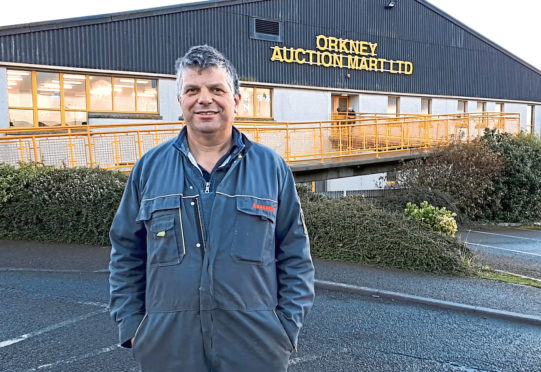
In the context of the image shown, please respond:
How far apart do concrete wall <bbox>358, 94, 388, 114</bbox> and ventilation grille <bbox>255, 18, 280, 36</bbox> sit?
531 centimetres

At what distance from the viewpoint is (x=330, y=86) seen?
2125cm

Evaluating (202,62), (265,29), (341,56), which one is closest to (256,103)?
(265,29)

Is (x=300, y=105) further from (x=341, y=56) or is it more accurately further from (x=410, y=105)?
(x=410, y=105)

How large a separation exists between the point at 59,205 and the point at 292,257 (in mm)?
7851

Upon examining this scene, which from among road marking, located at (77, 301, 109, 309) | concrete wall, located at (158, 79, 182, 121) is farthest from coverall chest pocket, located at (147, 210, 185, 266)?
concrete wall, located at (158, 79, 182, 121)

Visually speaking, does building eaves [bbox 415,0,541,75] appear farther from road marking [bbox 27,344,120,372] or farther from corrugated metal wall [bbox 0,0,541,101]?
road marking [bbox 27,344,120,372]

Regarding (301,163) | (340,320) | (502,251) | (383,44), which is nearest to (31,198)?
(340,320)

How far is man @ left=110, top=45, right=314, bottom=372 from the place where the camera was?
6.54ft

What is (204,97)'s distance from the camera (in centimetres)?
215

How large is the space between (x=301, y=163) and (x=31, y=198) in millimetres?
7859

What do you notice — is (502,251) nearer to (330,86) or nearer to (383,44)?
(330,86)

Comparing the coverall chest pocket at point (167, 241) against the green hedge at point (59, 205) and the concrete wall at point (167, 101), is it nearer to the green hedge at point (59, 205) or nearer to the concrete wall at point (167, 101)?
the green hedge at point (59, 205)

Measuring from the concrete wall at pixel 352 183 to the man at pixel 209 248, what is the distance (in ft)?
59.2

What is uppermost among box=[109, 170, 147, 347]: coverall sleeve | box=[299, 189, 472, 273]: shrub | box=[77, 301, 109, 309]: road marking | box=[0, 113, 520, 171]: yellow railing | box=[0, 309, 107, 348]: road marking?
box=[0, 113, 520, 171]: yellow railing
